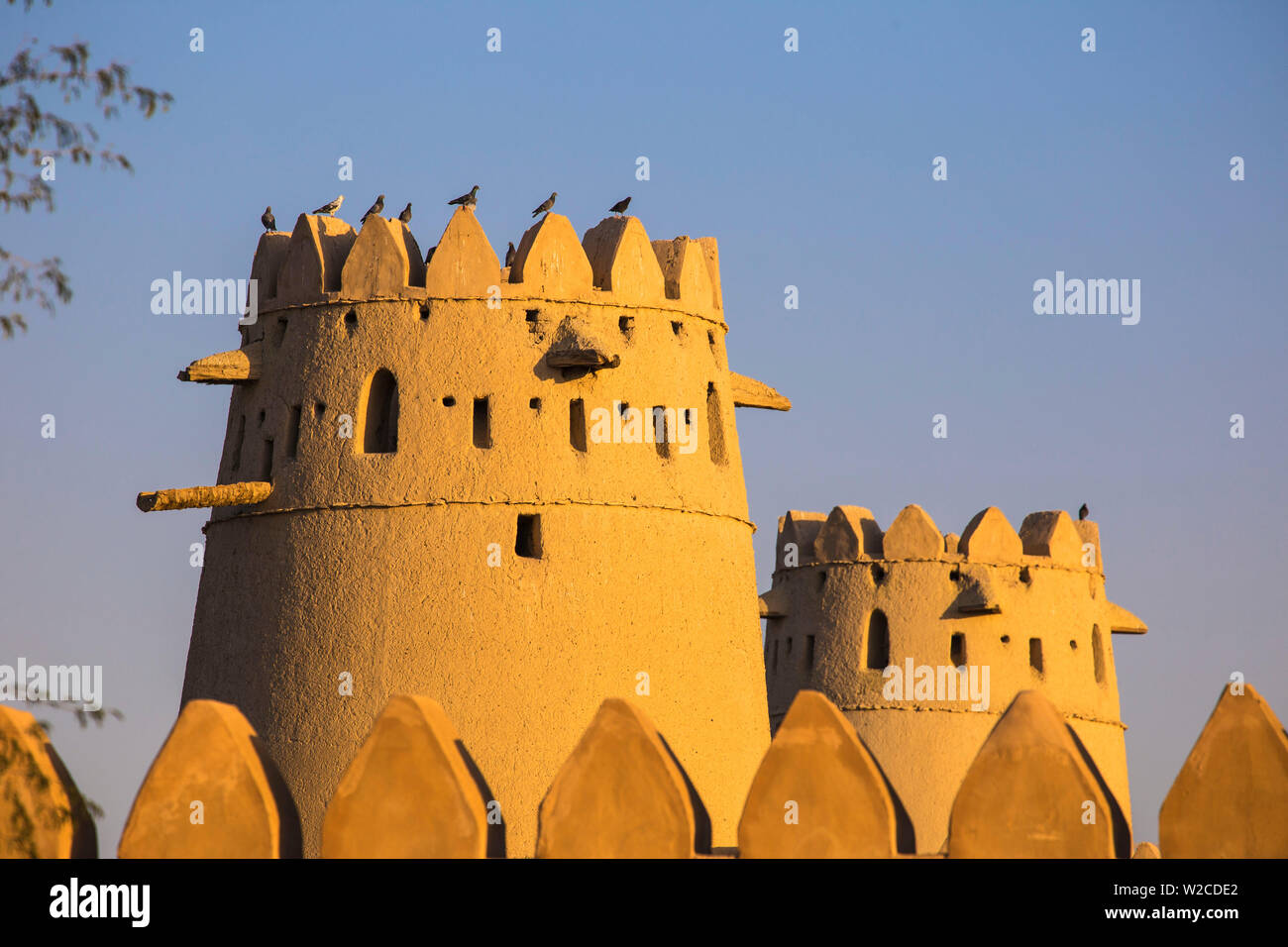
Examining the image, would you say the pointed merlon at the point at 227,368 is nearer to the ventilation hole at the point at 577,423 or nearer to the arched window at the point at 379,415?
the arched window at the point at 379,415

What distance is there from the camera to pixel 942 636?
109 ft

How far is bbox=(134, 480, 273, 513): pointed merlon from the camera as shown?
19.9m

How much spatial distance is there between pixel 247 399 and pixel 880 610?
49.0ft

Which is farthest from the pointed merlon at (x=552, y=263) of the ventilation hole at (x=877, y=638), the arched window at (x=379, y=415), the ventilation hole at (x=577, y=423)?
the ventilation hole at (x=877, y=638)

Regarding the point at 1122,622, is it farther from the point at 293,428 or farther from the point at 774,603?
the point at 293,428

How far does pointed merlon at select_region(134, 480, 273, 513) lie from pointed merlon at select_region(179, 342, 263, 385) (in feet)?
3.92

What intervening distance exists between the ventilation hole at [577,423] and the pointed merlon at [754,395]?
8.80ft

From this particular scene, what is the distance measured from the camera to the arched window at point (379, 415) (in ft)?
66.0

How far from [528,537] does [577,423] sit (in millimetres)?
1196

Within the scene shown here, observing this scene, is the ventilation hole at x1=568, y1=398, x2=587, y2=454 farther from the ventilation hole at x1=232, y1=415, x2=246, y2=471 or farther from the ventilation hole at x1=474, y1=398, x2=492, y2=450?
the ventilation hole at x1=232, y1=415, x2=246, y2=471

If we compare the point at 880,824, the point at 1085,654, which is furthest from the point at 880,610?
the point at 880,824

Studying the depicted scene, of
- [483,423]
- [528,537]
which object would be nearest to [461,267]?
[483,423]

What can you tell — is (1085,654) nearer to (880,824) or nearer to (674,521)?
(674,521)
